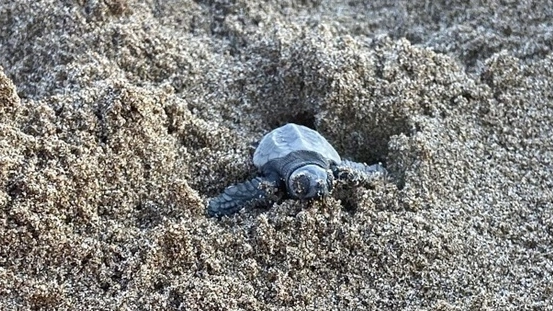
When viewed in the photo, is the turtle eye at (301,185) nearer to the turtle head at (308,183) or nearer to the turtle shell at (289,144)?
the turtle head at (308,183)

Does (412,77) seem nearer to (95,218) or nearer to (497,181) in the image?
(497,181)

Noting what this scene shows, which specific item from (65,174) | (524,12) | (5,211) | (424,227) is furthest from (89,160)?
(524,12)

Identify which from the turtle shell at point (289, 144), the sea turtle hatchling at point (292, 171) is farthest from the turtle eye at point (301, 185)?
the turtle shell at point (289, 144)

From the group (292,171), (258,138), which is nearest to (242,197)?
(292,171)

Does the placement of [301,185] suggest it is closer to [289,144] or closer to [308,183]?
[308,183]

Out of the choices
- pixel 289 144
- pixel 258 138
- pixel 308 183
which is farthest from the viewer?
pixel 258 138
